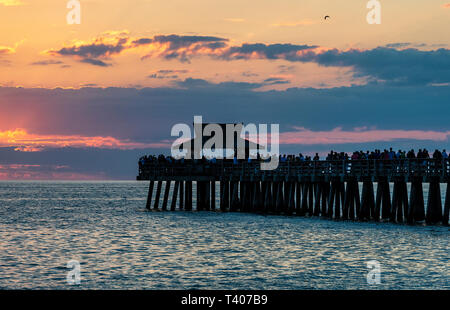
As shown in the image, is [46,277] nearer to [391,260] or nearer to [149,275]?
[149,275]

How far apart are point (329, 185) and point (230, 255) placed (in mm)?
16872

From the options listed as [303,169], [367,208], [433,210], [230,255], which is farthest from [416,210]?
A: [230,255]

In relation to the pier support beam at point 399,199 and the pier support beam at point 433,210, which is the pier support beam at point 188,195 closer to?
the pier support beam at point 399,199

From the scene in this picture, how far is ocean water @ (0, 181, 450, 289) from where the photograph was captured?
75.0 feet

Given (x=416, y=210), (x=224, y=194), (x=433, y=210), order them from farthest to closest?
(x=224, y=194) < (x=416, y=210) < (x=433, y=210)

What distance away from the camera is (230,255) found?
29.4 meters

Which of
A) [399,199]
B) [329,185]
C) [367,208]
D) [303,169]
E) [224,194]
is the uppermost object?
[303,169]

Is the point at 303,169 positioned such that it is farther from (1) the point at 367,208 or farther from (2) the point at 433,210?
(2) the point at 433,210

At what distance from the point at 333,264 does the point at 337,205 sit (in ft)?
56.7

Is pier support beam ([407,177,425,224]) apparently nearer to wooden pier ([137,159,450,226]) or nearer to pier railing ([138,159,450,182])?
wooden pier ([137,159,450,226])

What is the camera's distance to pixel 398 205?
1551 inches

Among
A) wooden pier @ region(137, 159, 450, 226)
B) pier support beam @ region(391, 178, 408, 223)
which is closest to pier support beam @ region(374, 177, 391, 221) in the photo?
wooden pier @ region(137, 159, 450, 226)

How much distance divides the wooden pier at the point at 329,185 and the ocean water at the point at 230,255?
1.18 m

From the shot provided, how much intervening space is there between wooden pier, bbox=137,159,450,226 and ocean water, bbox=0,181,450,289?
118 cm
